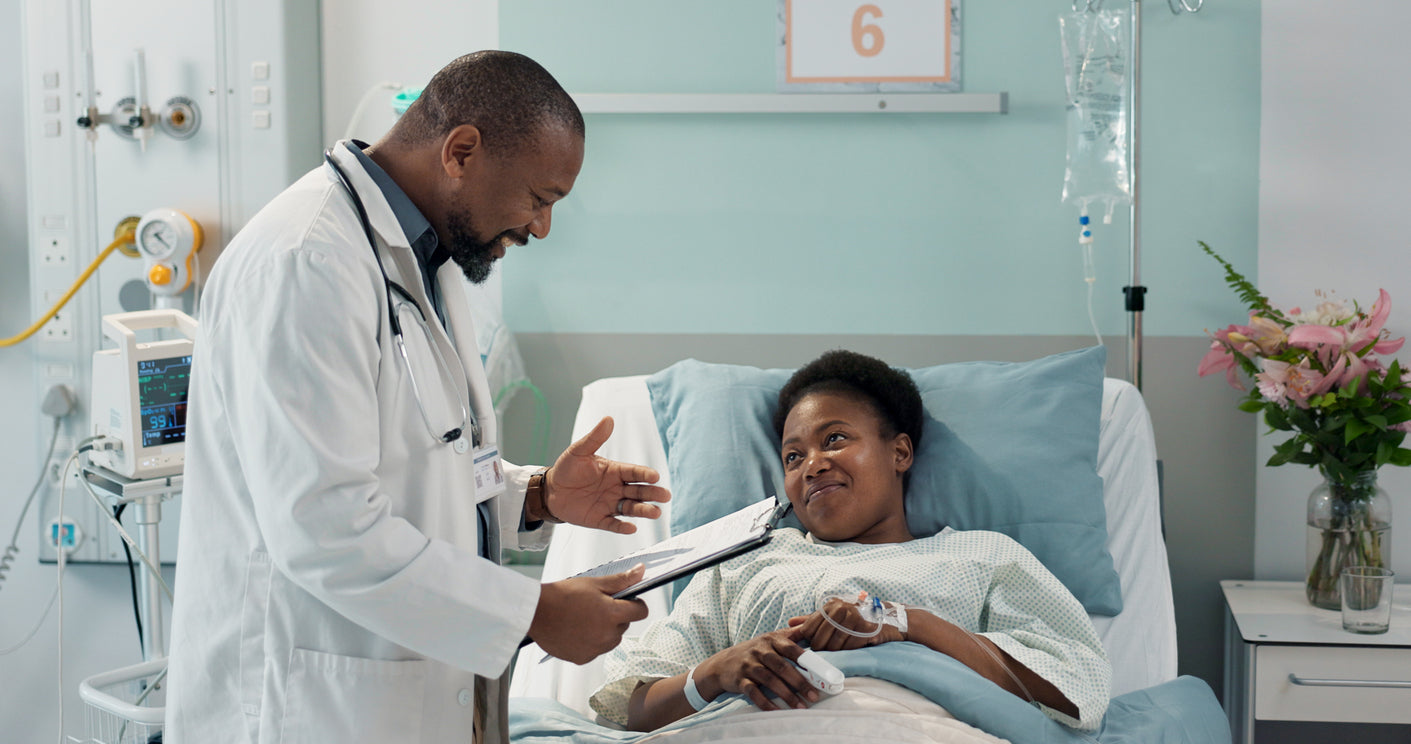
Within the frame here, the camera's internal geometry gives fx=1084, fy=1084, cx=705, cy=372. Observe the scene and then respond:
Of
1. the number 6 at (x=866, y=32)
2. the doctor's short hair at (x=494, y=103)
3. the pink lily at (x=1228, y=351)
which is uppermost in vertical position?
the number 6 at (x=866, y=32)

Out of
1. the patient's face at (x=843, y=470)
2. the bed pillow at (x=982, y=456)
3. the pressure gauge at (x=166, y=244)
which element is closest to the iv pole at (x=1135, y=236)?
the bed pillow at (x=982, y=456)

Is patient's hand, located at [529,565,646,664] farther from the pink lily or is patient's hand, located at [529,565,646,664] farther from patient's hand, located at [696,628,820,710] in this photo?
the pink lily

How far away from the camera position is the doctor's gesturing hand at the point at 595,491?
1.53 m

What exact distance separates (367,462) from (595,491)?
0.52 metres

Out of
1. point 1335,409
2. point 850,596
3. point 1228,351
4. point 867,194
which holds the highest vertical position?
point 867,194

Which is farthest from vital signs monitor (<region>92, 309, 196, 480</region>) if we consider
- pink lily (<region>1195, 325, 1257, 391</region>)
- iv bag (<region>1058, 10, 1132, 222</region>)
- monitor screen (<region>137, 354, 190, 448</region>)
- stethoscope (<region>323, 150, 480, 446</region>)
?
pink lily (<region>1195, 325, 1257, 391</region>)

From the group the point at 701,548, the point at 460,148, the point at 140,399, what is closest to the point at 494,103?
the point at 460,148

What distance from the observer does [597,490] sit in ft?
5.13

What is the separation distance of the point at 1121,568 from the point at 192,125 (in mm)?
2243

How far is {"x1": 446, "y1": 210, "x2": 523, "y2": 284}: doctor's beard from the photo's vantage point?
1247 mm

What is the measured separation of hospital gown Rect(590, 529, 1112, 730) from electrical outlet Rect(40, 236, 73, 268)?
179 cm

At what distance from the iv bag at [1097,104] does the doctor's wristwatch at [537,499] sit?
53.9 inches

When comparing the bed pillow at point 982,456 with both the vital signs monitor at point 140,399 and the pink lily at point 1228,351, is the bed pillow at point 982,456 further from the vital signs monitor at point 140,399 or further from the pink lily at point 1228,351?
the vital signs monitor at point 140,399

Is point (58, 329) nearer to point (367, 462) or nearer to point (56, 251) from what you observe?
point (56, 251)
